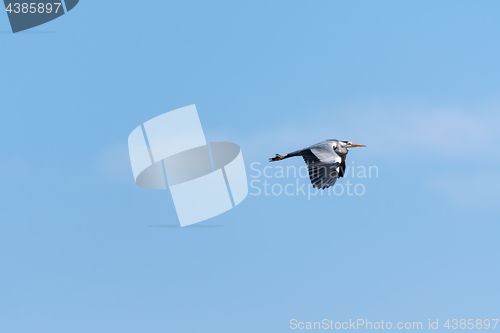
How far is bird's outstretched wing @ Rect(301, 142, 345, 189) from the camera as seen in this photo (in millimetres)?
38375

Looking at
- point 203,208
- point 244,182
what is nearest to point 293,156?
point 244,182

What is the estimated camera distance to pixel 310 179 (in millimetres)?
38969

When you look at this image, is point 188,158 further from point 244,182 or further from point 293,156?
point 293,156

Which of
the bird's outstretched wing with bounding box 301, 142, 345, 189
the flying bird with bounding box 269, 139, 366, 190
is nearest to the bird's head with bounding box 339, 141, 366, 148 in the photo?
the flying bird with bounding box 269, 139, 366, 190

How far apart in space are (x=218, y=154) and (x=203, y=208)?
7.73 metres

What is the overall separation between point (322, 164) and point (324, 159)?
1498 mm

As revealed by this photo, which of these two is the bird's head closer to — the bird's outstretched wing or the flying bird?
the flying bird

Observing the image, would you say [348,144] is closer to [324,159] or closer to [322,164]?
[324,159]

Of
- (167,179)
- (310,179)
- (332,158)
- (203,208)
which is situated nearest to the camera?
(310,179)

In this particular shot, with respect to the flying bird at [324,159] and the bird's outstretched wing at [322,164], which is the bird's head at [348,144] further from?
the bird's outstretched wing at [322,164]

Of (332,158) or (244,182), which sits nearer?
(332,158)

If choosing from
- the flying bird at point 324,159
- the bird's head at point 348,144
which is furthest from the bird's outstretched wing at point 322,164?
the bird's head at point 348,144

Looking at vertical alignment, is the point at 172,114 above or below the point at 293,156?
above

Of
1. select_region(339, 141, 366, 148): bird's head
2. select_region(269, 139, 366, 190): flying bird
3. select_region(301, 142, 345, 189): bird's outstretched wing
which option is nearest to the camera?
select_region(301, 142, 345, 189): bird's outstretched wing
